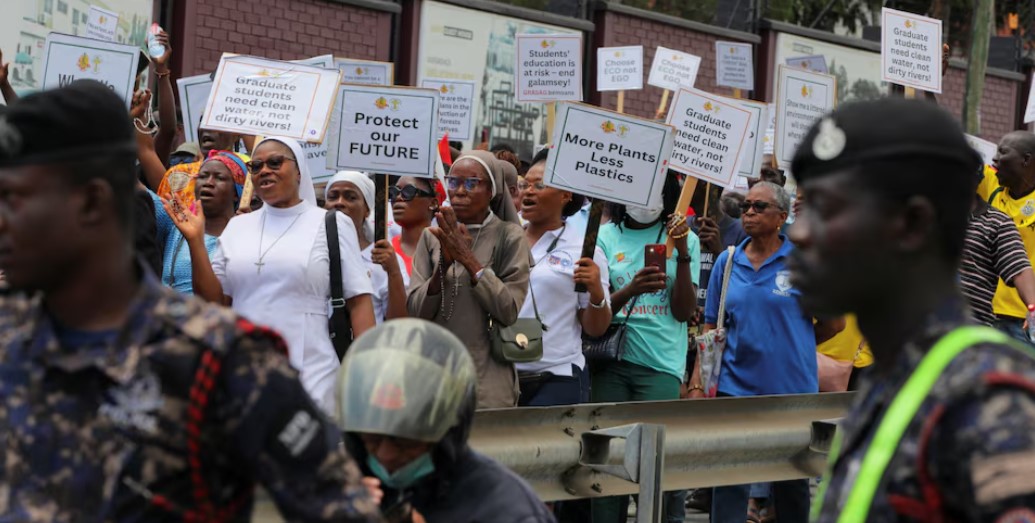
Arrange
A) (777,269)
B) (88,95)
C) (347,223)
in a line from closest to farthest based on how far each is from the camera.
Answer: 1. (88,95)
2. (347,223)
3. (777,269)

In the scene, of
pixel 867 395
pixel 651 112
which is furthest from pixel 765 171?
pixel 651 112

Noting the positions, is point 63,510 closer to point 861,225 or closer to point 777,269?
point 861,225

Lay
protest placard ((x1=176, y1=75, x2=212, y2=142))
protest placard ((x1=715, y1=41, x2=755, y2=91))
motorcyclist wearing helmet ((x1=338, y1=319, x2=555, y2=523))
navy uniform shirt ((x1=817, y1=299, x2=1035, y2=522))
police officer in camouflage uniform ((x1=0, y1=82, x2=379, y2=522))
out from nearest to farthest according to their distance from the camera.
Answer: navy uniform shirt ((x1=817, y1=299, x2=1035, y2=522)), police officer in camouflage uniform ((x1=0, y1=82, x2=379, y2=522)), motorcyclist wearing helmet ((x1=338, y1=319, x2=555, y2=523)), protest placard ((x1=176, y1=75, x2=212, y2=142)), protest placard ((x1=715, y1=41, x2=755, y2=91))

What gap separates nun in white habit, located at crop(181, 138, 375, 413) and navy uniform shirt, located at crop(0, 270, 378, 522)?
3.52 metres

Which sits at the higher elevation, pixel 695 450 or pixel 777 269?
pixel 777 269

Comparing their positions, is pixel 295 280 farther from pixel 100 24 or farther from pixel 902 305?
pixel 100 24

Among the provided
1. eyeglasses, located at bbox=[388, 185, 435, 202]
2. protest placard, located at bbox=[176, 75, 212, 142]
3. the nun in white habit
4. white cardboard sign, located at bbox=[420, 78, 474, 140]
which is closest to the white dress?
the nun in white habit

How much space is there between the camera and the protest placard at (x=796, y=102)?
35.2 ft

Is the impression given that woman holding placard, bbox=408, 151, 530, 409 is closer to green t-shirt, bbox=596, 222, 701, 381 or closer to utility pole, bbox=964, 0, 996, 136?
green t-shirt, bbox=596, 222, 701, 381

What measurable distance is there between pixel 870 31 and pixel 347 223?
21781 mm

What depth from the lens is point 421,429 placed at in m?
3.36

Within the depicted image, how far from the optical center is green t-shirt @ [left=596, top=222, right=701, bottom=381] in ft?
26.2

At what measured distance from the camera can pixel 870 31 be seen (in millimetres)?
26844

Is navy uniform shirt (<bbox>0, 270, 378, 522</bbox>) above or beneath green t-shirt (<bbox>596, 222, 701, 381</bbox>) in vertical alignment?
above
